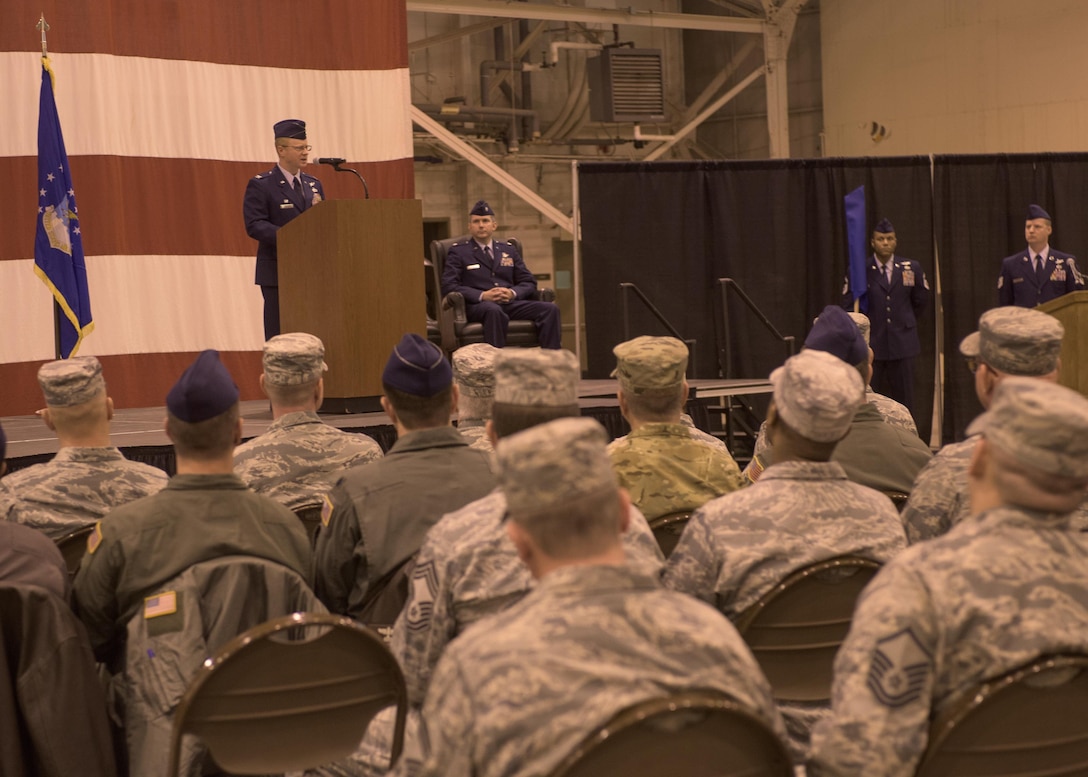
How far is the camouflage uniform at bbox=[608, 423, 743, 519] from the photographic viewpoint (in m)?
2.67

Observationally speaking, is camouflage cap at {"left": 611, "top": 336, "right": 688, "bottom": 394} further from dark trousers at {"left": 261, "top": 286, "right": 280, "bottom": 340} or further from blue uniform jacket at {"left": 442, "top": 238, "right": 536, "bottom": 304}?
blue uniform jacket at {"left": 442, "top": 238, "right": 536, "bottom": 304}

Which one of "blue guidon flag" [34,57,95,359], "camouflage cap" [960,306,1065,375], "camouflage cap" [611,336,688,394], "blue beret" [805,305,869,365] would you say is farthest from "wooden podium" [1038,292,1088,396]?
"blue guidon flag" [34,57,95,359]

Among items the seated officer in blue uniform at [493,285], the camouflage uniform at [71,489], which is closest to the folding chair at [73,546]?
the camouflage uniform at [71,489]

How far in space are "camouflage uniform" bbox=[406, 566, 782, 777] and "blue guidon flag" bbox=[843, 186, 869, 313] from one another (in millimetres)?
7429

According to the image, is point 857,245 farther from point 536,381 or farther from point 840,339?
point 536,381

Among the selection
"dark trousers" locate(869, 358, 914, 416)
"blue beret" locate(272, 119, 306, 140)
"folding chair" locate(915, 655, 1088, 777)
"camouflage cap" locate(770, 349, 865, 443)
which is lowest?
"dark trousers" locate(869, 358, 914, 416)

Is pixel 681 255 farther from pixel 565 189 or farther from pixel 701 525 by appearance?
pixel 701 525

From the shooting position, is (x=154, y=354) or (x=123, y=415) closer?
(x=123, y=415)

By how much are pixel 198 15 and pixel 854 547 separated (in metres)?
6.67

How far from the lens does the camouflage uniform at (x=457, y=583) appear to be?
1814mm

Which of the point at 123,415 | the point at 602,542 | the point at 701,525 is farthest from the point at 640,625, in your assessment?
the point at 123,415

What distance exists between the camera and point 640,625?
123 centimetres

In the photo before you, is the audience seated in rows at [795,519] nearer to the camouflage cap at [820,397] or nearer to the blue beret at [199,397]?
the camouflage cap at [820,397]

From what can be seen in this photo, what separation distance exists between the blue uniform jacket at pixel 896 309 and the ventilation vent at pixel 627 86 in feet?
12.1
